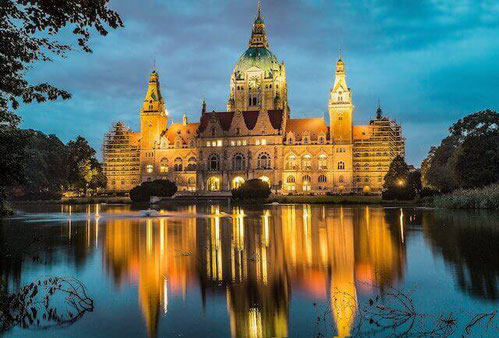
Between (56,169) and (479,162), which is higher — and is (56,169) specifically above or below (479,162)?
above

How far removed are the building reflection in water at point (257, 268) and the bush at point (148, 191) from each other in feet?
170

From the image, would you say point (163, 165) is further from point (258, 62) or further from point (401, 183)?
point (401, 183)

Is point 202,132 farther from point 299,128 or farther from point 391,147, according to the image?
point 391,147

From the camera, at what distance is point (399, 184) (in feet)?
252

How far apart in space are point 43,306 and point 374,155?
101 m

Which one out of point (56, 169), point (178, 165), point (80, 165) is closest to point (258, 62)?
point (178, 165)

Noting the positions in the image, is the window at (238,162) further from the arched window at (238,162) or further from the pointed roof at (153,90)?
the pointed roof at (153,90)

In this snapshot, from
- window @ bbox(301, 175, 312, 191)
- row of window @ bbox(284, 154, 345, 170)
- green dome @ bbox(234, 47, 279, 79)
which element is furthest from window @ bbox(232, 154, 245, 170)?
green dome @ bbox(234, 47, 279, 79)

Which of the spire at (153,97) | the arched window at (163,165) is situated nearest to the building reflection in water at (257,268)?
the arched window at (163,165)

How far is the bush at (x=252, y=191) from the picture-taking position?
239 feet

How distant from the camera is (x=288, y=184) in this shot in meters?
105

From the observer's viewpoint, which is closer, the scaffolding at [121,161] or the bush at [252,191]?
the bush at [252,191]

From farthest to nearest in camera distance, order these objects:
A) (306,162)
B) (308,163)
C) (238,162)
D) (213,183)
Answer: (213,183) < (238,162) < (306,162) < (308,163)

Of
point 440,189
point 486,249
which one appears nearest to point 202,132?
point 440,189
